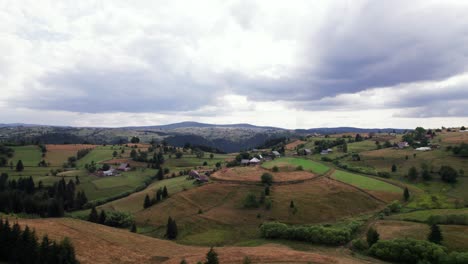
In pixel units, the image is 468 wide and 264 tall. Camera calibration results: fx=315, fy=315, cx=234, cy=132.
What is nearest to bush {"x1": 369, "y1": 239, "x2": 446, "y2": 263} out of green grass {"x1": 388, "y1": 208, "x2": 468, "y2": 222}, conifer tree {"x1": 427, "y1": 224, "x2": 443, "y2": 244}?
conifer tree {"x1": 427, "y1": 224, "x2": 443, "y2": 244}

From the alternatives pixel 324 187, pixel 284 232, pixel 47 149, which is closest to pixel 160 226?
pixel 284 232

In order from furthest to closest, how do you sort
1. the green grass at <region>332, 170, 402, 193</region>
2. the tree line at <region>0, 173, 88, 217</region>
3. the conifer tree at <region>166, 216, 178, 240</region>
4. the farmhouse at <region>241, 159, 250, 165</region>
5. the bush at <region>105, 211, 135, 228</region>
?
the farmhouse at <region>241, 159, 250, 165</region> < the green grass at <region>332, 170, 402, 193</region> < the tree line at <region>0, 173, 88, 217</region> < the bush at <region>105, 211, 135, 228</region> < the conifer tree at <region>166, 216, 178, 240</region>

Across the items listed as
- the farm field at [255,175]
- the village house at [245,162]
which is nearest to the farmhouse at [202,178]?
the farm field at [255,175]

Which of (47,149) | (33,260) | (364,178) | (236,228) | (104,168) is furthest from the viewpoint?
(47,149)

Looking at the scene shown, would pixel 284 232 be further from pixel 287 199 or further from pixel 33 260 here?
pixel 33 260

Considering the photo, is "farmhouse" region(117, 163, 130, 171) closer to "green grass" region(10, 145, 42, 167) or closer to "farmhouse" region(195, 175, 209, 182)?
"green grass" region(10, 145, 42, 167)

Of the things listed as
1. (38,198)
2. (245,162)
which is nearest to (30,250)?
(38,198)
